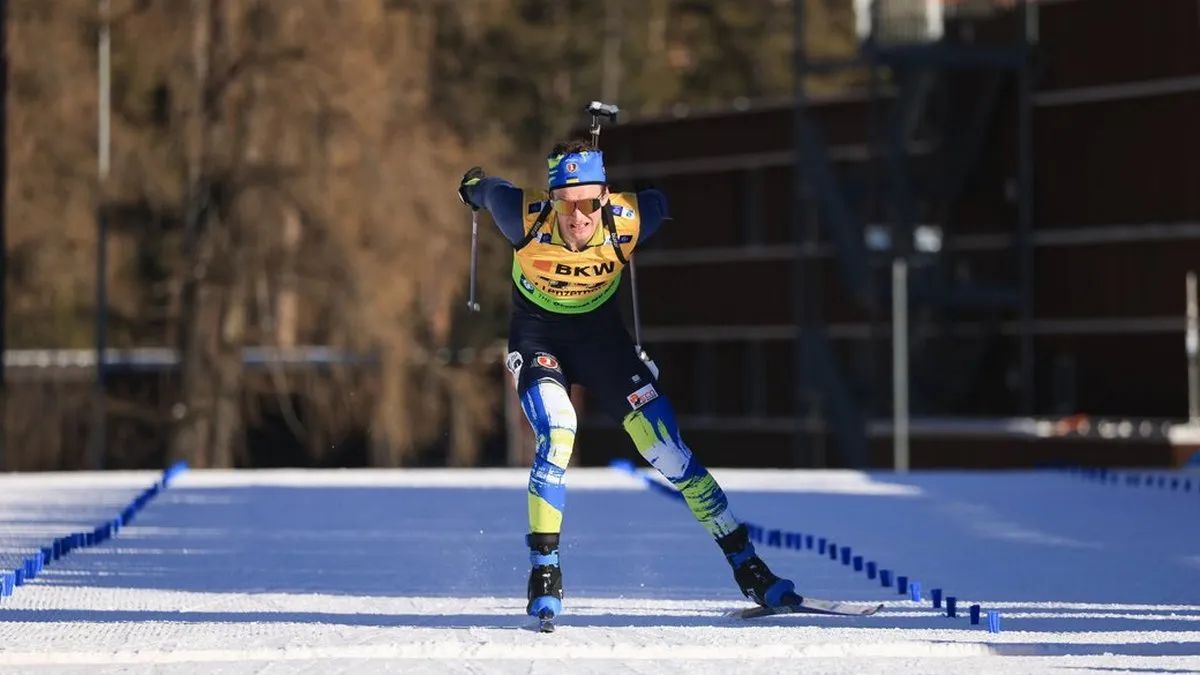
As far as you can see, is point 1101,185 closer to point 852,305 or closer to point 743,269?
point 852,305

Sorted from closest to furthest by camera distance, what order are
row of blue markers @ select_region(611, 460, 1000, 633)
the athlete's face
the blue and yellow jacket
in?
1. row of blue markers @ select_region(611, 460, 1000, 633)
2. the athlete's face
3. the blue and yellow jacket

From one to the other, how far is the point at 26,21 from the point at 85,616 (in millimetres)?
32451

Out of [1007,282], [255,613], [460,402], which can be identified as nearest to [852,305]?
[1007,282]

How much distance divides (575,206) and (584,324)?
0.55 metres

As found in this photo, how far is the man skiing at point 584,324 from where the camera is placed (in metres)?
11.3

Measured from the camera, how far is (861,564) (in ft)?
45.5

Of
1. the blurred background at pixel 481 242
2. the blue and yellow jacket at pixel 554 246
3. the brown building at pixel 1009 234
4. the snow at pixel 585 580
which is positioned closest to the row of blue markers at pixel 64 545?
the snow at pixel 585 580

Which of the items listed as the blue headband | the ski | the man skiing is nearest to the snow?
the ski

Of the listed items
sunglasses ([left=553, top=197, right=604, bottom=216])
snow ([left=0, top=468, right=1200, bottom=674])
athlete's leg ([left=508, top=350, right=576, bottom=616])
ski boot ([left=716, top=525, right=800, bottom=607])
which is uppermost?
sunglasses ([left=553, top=197, right=604, bottom=216])

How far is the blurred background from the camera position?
131 ft

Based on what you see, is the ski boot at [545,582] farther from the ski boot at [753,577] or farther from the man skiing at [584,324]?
the ski boot at [753,577]

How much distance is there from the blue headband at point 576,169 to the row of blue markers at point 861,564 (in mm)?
1799

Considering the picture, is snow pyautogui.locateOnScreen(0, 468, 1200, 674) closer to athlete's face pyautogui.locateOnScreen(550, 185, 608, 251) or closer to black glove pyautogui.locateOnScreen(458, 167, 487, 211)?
athlete's face pyautogui.locateOnScreen(550, 185, 608, 251)

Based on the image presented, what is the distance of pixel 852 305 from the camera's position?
49469 millimetres
